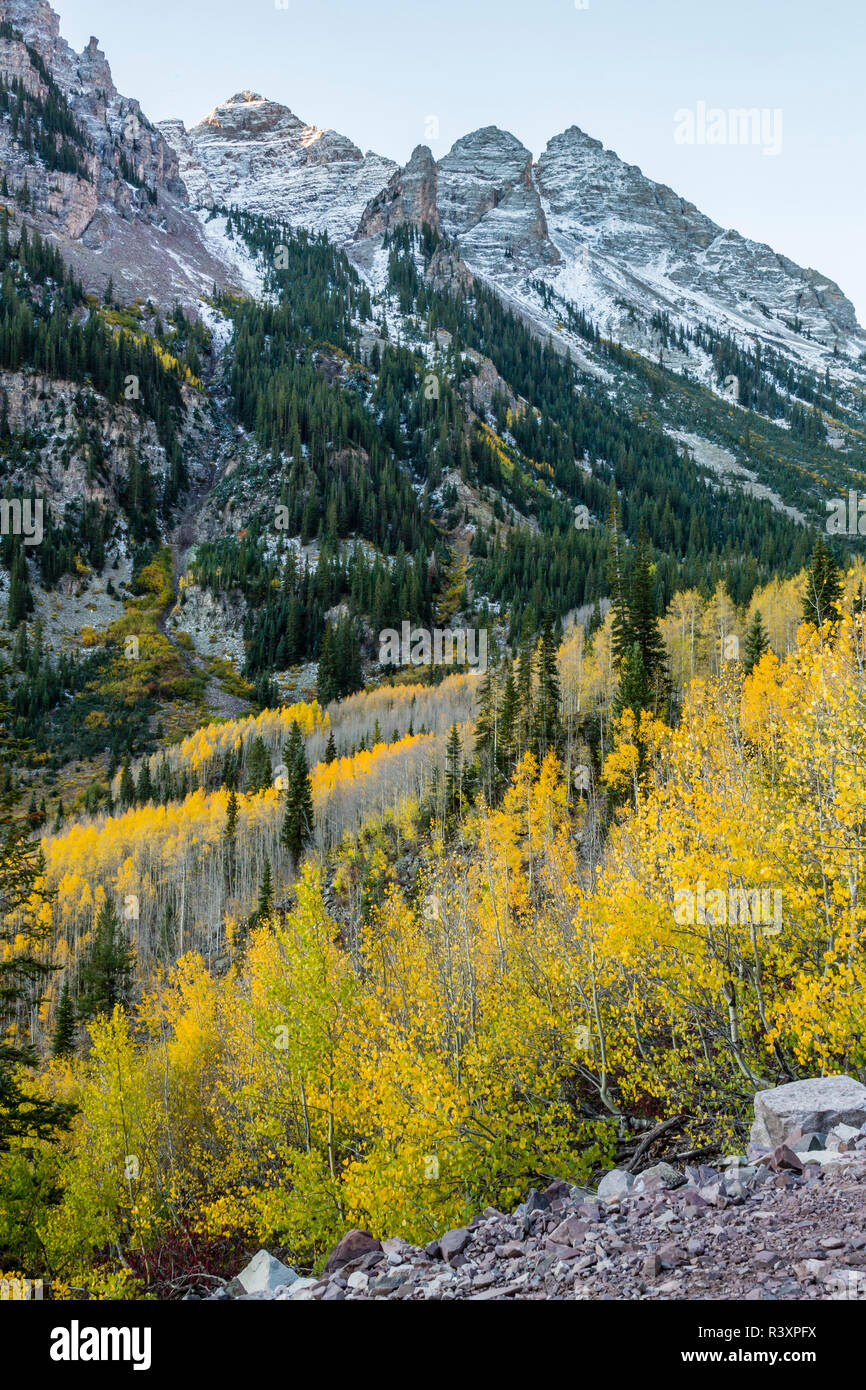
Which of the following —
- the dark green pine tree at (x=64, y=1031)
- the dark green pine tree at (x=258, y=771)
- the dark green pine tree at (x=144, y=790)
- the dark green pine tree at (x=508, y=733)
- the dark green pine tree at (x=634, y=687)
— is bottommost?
the dark green pine tree at (x=64, y=1031)

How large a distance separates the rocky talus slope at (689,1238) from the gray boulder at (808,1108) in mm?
18

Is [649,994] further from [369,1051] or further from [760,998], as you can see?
[369,1051]

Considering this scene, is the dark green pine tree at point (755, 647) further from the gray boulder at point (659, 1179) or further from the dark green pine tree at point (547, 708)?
the gray boulder at point (659, 1179)

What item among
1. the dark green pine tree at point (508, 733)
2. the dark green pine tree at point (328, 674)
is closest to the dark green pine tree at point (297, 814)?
the dark green pine tree at point (508, 733)

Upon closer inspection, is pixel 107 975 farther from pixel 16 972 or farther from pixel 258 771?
pixel 16 972

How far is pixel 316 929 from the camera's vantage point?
18.2 meters

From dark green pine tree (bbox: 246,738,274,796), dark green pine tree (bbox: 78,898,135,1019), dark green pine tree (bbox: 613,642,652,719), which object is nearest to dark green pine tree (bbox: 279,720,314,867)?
dark green pine tree (bbox: 246,738,274,796)

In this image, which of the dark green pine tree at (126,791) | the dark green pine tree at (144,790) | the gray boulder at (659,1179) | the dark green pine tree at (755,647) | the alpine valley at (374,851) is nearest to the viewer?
the gray boulder at (659,1179)

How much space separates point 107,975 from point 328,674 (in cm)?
8842

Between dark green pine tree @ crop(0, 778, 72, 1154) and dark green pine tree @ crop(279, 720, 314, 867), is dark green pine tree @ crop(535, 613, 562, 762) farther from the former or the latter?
dark green pine tree @ crop(0, 778, 72, 1154)

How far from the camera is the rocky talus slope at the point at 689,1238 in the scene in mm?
6688

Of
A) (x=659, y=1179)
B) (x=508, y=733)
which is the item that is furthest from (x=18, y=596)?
(x=659, y=1179)

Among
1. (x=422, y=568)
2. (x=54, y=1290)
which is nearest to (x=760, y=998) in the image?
(x=54, y=1290)

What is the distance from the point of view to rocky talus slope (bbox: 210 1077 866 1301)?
263 inches
